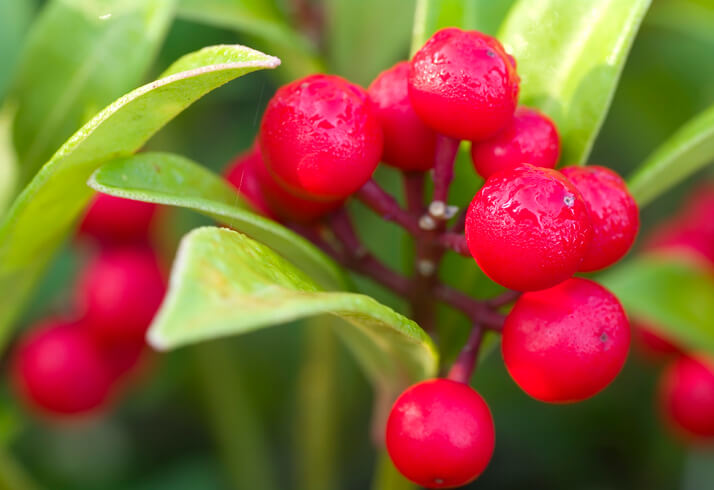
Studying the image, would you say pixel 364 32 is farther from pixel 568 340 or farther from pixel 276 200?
pixel 568 340

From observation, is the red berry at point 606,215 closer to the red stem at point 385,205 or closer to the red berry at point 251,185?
the red stem at point 385,205

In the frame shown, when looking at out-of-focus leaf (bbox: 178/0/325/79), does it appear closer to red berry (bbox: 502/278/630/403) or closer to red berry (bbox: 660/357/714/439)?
red berry (bbox: 502/278/630/403)

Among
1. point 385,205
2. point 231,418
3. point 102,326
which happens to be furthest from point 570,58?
point 231,418

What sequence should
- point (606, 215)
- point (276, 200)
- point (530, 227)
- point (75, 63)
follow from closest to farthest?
point (530, 227) → point (606, 215) → point (276, 200) → point (75, 63)

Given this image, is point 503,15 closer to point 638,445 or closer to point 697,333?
point 697,333

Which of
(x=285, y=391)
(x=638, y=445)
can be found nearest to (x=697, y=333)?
(x=638, y=445)

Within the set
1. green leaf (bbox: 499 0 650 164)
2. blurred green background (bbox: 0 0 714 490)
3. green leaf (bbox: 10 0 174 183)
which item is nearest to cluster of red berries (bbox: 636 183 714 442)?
blurred green background (bbox: 0 0 714 490)
